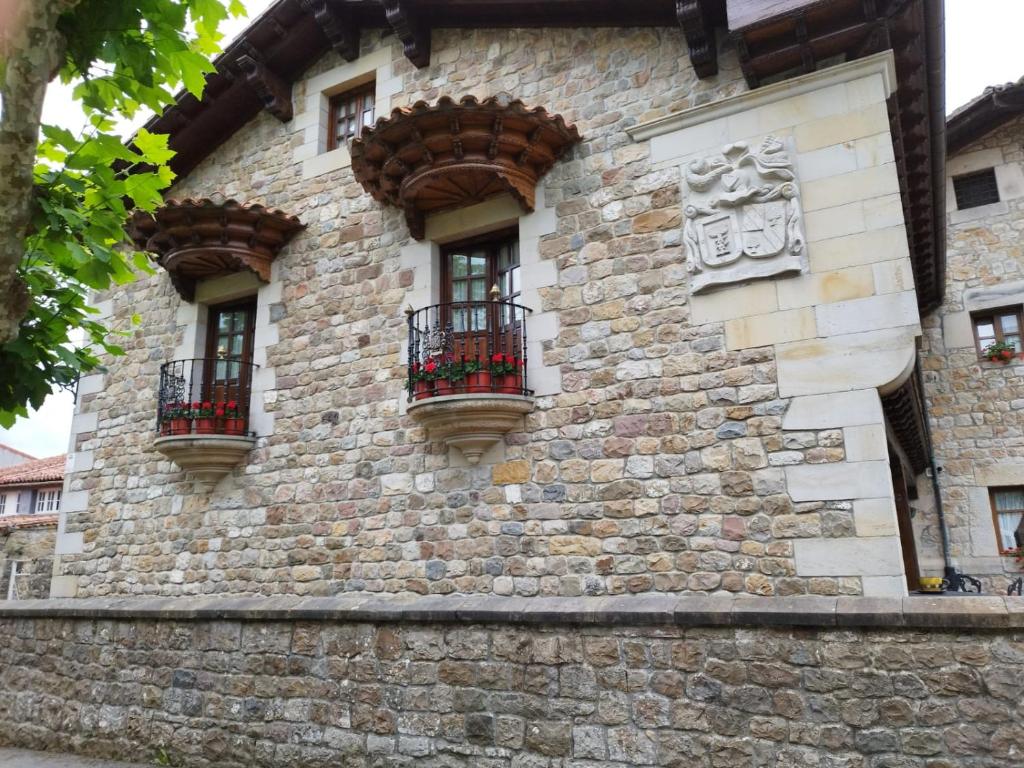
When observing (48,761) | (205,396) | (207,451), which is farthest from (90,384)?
(48,761)

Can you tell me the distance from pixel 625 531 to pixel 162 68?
440 cm

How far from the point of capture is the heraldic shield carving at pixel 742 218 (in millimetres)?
5832

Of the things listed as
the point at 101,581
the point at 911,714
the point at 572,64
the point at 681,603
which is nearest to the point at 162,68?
the point at 572,64

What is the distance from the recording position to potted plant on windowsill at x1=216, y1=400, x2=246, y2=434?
7969mm

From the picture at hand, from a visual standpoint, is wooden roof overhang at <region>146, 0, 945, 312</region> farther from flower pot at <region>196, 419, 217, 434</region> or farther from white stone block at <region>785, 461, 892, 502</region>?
white stone block at <region>785, 461, 892, 502</region>

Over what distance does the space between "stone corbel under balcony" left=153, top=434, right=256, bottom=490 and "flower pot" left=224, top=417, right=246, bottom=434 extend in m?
0.08

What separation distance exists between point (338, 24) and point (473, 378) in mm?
4741

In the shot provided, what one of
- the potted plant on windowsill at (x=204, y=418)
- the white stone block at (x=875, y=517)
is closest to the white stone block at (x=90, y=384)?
the potted plant on windowsill at (x=204, y=418)

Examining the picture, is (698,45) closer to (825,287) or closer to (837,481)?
(825,287)

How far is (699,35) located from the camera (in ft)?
20.7

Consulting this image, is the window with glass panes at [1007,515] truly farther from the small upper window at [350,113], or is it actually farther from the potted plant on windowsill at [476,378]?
the small upper window at [350,113]

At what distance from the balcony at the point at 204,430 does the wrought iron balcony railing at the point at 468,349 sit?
229 cm

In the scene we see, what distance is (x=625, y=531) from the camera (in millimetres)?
5945

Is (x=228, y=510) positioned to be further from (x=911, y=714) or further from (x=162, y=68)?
(x=911, y=714)
